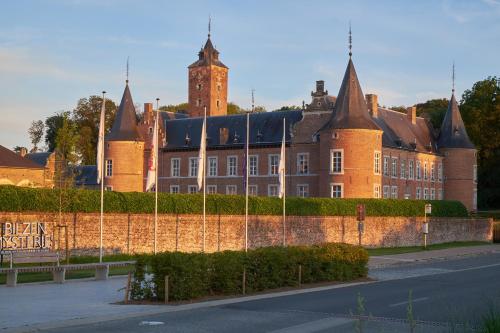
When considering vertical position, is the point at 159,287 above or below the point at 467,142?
below

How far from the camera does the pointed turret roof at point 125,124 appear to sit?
218 feet

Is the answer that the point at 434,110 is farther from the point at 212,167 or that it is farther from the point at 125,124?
the point at 125,124

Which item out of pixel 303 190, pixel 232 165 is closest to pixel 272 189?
pixel 303 190

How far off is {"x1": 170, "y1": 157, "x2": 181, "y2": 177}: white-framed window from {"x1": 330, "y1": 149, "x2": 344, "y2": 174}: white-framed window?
57.5 feet

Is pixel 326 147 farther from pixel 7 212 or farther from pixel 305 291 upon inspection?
pixel 305 291

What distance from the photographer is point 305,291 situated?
2050cm

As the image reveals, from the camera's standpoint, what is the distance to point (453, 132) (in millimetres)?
72500

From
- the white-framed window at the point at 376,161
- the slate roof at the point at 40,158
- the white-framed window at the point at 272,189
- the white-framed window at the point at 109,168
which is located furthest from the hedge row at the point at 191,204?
the slate roof at the point at 40,158

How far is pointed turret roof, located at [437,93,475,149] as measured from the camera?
7194 centimetres

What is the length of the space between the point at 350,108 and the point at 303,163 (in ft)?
22.3

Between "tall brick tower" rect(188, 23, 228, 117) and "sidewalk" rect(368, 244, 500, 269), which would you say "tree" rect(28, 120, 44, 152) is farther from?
"sidewalk" rect(368, 244, 500, 269)

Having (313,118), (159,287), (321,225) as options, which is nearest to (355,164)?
(313,118)

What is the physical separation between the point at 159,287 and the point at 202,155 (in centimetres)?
1534

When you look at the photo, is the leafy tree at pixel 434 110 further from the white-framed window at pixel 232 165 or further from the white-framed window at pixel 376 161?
the white-framed window at pixel 232 165
